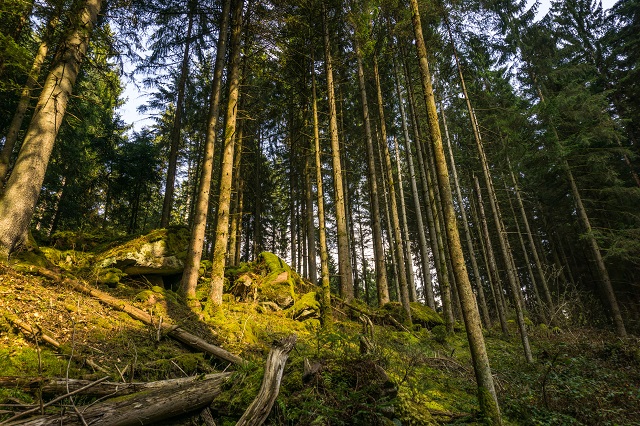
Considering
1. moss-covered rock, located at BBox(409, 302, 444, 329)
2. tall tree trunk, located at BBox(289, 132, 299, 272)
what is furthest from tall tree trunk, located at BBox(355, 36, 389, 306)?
tall tree trunk, located at BBox(289, 132, 299, 272)

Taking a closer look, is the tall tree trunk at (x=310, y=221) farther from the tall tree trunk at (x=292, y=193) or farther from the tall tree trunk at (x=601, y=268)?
the tall tree trunk at (x=601, y=268)

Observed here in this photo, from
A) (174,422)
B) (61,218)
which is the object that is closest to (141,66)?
(61,218)

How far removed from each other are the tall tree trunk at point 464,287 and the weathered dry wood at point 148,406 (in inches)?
148

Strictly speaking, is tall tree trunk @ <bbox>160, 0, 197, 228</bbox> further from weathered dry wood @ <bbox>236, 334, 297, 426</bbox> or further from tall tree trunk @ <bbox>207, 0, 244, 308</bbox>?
weathered dry wood @ <bbox>236, 334, 297, 426</bbox>

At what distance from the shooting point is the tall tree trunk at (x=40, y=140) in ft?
17.6

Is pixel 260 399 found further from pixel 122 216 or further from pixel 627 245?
pixel 122 216

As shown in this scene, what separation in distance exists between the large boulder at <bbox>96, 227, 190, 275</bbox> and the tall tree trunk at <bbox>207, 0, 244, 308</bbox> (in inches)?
43.4

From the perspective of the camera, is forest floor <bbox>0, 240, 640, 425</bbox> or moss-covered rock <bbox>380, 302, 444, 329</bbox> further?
moss-covered rock <bbox>380, 302, 444, 329</bbox>

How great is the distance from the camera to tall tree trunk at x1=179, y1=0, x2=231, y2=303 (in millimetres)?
7980

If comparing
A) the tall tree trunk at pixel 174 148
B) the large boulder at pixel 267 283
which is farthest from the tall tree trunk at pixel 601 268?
the tall tree trunk at pixel 174 148

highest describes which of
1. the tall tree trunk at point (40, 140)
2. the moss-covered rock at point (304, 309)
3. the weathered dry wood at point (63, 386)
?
the tall tree trunk at point (40, 140)

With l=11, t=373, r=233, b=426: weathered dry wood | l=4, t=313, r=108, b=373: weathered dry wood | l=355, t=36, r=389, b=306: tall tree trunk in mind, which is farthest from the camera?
l=355, t=36, r=389, b=306: tall tree trunk

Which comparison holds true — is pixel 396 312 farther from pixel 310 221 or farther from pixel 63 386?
pixel 63 386

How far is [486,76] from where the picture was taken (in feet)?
55.3
